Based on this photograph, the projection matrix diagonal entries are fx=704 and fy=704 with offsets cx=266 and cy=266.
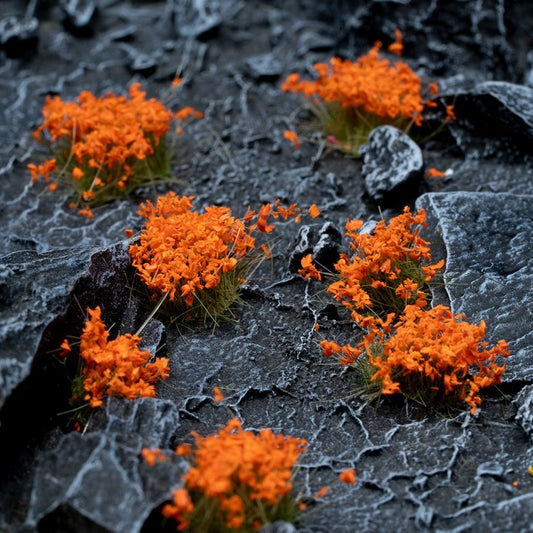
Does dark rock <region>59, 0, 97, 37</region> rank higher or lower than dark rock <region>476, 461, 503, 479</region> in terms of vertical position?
higher

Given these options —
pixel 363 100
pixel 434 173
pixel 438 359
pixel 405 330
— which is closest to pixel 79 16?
pixel 363 100

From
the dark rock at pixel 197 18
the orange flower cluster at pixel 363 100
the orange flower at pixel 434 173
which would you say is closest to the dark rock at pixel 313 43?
the dark rock at pixel 197 18

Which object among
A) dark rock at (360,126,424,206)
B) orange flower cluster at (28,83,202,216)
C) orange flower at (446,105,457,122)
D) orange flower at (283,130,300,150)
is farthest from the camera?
orange flower at (283,130,300,150)

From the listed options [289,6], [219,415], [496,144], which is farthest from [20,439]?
[289,6]

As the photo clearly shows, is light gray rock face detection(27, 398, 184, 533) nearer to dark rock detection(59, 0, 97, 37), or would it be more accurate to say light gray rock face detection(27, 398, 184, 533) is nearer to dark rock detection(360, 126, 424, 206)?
dark rock detection(360, 126, 424, 206)

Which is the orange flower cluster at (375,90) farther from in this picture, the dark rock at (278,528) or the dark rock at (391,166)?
the dark rock at (278,528)

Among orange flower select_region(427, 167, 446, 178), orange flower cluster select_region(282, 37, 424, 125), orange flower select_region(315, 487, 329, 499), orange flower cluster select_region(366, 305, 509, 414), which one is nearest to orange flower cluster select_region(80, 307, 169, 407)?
orange flower select_region(315, 487, 329, 499)

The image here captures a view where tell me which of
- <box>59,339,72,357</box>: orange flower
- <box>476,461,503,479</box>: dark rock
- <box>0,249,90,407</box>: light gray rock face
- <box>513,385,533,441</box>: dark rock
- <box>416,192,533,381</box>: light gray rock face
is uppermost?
<box>0,249,90,407</box>: light gray rock face
